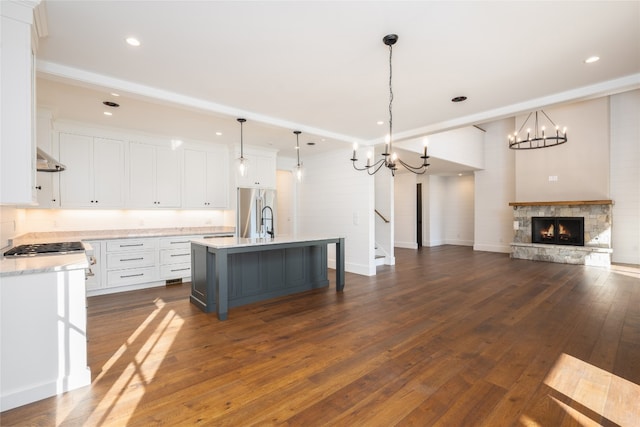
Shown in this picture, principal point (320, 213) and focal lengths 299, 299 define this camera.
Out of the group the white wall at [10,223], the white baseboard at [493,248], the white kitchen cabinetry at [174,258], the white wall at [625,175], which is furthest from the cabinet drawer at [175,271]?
the white wall at [625,175]

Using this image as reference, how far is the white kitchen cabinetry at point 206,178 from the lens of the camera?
19.1ft

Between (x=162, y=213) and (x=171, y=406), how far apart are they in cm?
448


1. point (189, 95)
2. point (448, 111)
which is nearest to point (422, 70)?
point (448, 111)

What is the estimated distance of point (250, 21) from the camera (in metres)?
2.25

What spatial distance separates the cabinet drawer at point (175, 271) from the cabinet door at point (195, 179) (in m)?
1.16

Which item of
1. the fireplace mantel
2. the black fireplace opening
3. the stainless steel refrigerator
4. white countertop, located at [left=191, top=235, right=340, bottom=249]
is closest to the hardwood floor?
white countertop, located at [left=191, top=235, right=340, bottom=249]

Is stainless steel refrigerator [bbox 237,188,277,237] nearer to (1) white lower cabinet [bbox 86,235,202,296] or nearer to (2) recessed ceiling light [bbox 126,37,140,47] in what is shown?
(1) white lower cabinet [bbox 86,235,202,296]

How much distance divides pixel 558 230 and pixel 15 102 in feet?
34.0

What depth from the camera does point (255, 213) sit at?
620cm

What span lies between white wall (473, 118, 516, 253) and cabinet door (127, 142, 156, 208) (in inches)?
373

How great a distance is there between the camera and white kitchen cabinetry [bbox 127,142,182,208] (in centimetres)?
523

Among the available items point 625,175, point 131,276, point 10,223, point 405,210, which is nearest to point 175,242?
point 131,276

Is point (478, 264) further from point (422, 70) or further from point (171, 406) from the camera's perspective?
point (171, 406)

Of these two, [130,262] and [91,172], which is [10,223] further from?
[130,262]
